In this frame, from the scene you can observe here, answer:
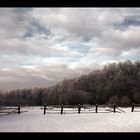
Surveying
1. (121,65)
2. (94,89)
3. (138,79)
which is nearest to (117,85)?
(138,79)

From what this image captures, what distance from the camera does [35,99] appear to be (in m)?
129
